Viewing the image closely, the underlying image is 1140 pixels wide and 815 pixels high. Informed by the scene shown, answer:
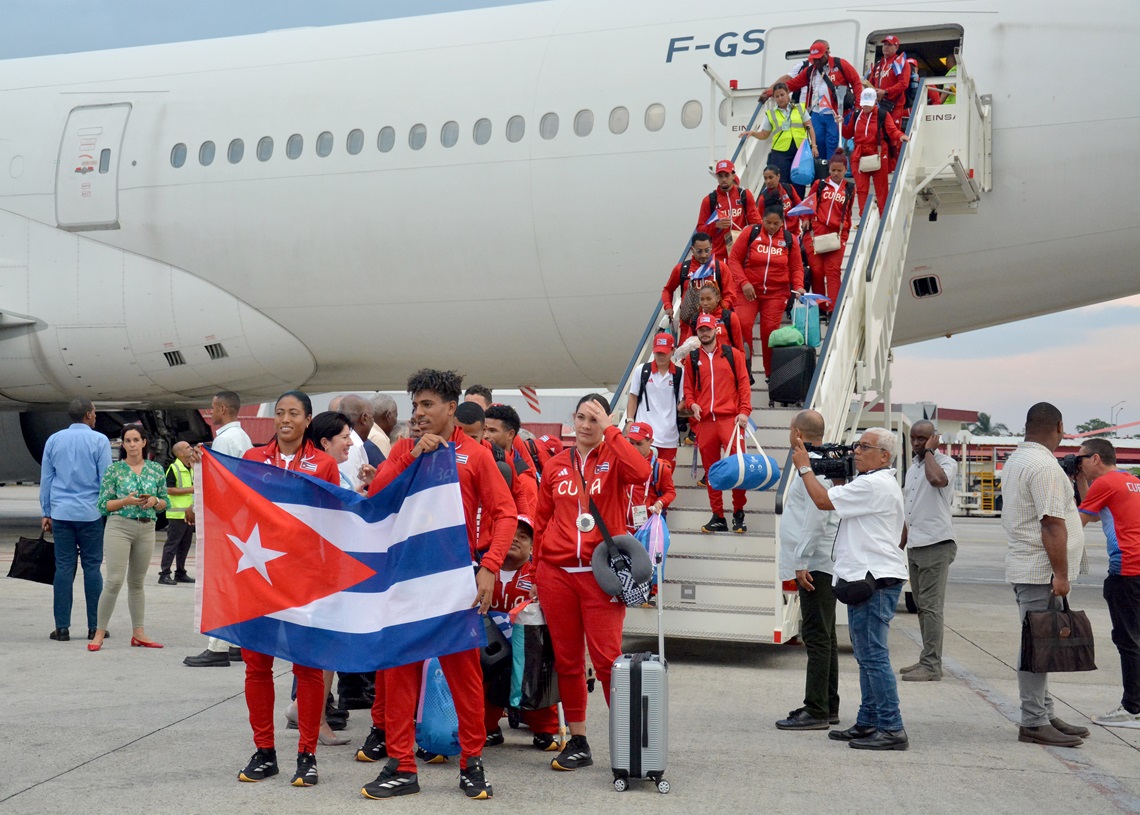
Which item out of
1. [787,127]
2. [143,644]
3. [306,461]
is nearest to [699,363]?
[787,127]

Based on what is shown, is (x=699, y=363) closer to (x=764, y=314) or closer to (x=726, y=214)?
(x=764, y=314)

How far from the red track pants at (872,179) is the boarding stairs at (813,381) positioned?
182 millimetres

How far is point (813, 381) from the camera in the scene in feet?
28.2

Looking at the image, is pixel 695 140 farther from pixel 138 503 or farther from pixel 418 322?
pixel 138 503

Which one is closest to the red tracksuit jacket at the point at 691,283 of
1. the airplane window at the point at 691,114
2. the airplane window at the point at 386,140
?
the airplane window at the point at 691,114

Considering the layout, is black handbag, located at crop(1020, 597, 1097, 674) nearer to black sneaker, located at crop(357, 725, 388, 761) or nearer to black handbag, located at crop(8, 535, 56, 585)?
black sneaker, located at crop(357, 725, 388, 761)

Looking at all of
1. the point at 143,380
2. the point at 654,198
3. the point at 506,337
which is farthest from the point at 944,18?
the point at 143,380

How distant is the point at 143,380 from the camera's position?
1473cm

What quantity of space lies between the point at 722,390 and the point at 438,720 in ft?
12.1

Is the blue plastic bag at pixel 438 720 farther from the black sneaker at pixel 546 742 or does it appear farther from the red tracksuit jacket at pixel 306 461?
the red tracksuit jacket at pixel 306 461

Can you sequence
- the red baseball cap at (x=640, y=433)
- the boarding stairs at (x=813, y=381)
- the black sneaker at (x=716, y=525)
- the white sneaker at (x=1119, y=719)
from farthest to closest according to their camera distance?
the black sneaker at (x=716, y=525) → the boarding stairs at (x=813, y=381) → the red baseball cap at (x=640, y=433) → the white sneaker at (x=1119, y=719)

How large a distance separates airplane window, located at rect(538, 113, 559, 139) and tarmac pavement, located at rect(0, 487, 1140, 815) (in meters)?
5.83

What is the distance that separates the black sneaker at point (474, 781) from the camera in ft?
15.6

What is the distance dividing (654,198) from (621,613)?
7004mm
